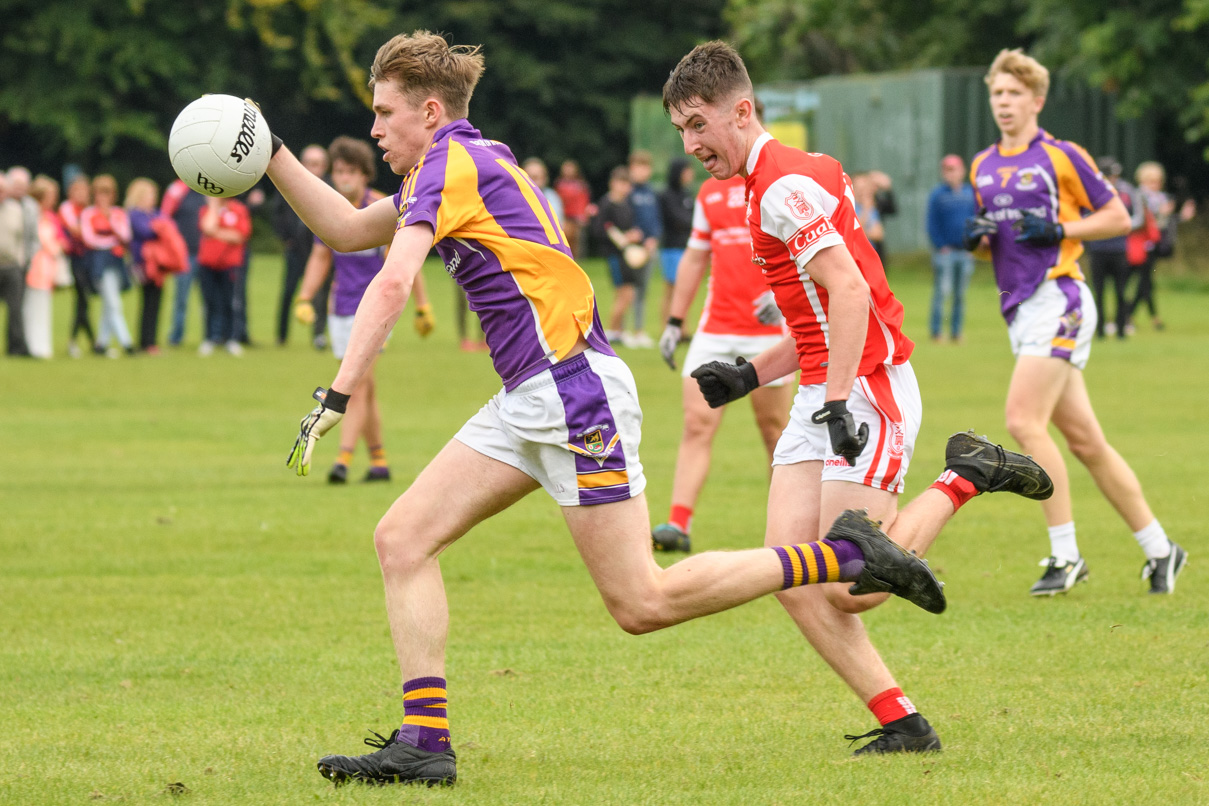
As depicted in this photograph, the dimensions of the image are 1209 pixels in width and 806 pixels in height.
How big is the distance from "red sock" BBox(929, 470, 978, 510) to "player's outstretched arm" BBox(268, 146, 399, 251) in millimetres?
1969

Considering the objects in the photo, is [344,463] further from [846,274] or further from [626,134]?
[626,134]

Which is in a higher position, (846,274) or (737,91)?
(737,91)

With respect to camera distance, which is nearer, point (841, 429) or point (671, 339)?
point (841, 429)

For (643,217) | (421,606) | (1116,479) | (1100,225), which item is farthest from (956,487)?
(643,217)

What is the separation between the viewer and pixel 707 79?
203 inches

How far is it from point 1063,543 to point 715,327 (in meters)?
2.50

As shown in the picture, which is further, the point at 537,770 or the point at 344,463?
the point at 344,463

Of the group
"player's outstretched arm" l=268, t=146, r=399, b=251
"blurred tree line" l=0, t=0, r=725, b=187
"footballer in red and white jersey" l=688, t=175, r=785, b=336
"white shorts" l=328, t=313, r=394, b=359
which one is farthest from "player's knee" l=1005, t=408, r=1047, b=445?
"blurred tree line" l=0, t=0, r=725, b=187

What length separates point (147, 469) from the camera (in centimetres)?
1279

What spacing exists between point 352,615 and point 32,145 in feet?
160

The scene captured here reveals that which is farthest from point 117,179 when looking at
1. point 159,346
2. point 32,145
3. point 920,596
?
point 920,596

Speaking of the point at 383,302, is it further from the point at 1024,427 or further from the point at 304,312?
the point at 304,312

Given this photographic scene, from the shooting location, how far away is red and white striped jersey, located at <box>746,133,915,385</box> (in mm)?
5109

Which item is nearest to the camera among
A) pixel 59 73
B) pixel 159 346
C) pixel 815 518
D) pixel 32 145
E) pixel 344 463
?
→ pixel 815 518
